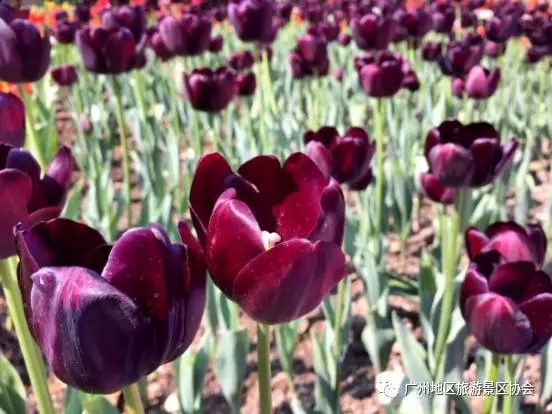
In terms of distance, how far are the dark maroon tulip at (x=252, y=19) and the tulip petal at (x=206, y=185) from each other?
6.33ft

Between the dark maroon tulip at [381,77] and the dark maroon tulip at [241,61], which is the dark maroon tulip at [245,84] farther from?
the dark maroon tulip at [381,77]

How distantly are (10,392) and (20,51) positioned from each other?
788 millimetres

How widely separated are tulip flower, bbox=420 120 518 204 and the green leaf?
90cm

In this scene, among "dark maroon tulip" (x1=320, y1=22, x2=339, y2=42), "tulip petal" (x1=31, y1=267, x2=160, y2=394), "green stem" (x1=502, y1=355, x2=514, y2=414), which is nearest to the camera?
"tulip petal" (x1=31, y1=267, x2=160, y2=394)

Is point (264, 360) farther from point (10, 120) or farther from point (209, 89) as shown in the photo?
point (209, 89)

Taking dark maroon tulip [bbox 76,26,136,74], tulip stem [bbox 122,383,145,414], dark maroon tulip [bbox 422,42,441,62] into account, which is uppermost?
dark maroon tulip [bbox 76,26,136,74]

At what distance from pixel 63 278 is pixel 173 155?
6.89ft

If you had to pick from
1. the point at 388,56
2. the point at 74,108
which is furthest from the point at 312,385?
the point at 74,108

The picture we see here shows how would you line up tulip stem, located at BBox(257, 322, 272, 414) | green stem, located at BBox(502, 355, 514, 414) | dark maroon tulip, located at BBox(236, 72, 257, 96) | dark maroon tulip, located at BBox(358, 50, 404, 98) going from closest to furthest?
tulip stem, located at BBox(257, 322, 272, 414) → green stem, located at BBox(502, 355, 514, 414) → dark maroon tulip, located at BBox(358, 50, 404, 98) → dark maroon tulip, located at BBox(236, 72, 257, 96)

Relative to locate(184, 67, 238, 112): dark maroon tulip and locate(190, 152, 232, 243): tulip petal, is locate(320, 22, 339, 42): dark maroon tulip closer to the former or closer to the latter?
locate(184, 67, 238, 112): dark maroon tulip

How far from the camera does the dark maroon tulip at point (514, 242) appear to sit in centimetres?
106

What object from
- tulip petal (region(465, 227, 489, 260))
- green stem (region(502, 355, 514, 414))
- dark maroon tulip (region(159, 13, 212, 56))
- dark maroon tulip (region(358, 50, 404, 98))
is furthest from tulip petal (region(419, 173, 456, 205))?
dark maroon tulip (region(159, 13, 212, 56))

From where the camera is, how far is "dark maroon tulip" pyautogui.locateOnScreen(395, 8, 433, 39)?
3.37 meters

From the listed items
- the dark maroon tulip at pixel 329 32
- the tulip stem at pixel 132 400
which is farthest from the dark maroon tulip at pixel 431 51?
the tulip stem at pixel 132 400
